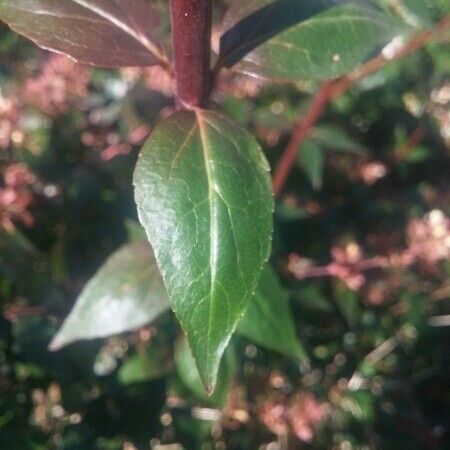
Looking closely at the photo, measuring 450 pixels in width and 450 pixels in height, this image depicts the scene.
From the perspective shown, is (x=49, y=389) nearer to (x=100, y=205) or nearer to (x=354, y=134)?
(x=100, y=205)

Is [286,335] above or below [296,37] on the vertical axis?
below

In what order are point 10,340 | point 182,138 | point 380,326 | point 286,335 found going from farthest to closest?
point 380,326, point 10,340, point 286,335, point 182,138

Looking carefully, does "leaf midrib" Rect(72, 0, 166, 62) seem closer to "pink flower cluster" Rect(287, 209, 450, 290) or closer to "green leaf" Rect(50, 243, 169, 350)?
"green leaf" Rect(50, 243, 169, 350)

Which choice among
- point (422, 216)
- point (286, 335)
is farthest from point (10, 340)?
point (422, 216)

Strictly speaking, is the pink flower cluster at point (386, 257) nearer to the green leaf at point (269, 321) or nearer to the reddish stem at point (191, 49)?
the green leaf at point (269, 321)

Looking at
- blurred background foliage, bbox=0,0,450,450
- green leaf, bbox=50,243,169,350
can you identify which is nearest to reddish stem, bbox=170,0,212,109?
green leaf, bbox=50,243,169,350

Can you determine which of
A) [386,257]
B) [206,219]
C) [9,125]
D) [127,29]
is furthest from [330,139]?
[206,219]
